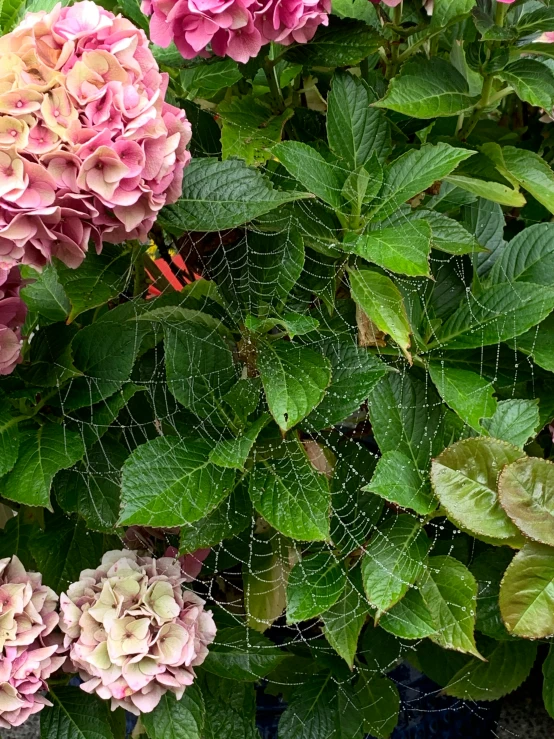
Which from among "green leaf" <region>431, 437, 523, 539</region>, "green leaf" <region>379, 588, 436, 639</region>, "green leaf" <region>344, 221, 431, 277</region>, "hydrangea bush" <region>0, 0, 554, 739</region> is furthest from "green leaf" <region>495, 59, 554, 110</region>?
"green leaf" <region>379, 588, 436, 639</region>

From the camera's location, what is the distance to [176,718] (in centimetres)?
50

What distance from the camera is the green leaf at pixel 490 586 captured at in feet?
1.64

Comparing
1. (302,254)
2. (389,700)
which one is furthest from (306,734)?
(302,254)

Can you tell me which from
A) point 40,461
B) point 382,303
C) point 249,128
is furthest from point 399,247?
point 40,461

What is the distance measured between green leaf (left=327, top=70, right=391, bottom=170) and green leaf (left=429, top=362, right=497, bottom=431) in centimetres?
15

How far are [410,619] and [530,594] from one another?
3.6 inches

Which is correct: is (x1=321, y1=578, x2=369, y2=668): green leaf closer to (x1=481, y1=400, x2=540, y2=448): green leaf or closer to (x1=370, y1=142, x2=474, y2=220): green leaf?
(x1=481, y1=400, x2=540, y2=448): green leaf

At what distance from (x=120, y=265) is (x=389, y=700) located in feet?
1.41

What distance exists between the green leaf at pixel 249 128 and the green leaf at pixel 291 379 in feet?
0.40

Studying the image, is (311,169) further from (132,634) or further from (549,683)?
(549,683)

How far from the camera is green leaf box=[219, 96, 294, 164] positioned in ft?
1.50

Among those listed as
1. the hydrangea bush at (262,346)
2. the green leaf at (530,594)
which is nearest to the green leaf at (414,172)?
the hydrangea bush at (262,346)

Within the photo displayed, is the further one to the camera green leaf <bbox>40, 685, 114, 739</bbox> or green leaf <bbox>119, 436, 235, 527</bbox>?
green leaf <bbox>40, 685, 114, 739</bbox>

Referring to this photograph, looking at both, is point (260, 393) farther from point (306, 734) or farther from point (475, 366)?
point (306, 734)
